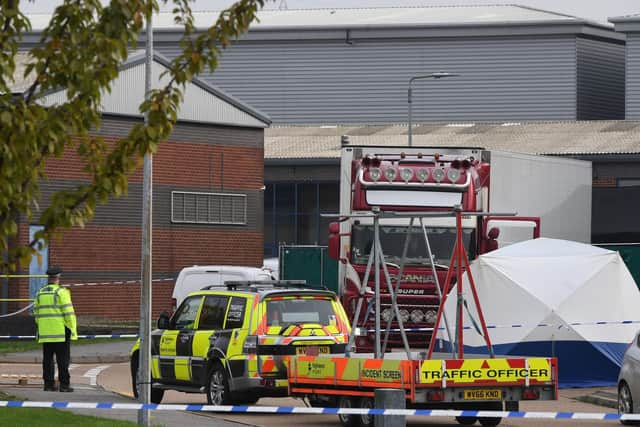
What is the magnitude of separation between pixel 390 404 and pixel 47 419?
256 inches

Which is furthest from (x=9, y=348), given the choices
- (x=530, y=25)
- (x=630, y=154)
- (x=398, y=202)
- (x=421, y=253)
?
(x=530, y=25)


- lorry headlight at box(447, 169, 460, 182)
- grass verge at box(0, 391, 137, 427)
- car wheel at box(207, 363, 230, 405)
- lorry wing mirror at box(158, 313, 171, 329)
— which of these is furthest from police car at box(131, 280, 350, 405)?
lorry headlight at box(447, 169, 460, 182)

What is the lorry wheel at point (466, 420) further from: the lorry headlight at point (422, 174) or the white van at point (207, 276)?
the white van at point (207, 276)

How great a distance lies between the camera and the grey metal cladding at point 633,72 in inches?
2869

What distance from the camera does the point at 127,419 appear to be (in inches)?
697

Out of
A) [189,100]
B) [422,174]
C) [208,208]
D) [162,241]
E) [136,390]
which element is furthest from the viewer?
[208,208]

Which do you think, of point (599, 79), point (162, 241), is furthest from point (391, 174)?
point (599, 79)

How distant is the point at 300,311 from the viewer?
761 inches

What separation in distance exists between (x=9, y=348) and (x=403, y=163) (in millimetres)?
13177

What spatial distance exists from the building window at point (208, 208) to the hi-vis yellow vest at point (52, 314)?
80.3ft

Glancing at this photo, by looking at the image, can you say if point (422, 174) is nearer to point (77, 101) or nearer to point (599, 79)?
point (77, 101)

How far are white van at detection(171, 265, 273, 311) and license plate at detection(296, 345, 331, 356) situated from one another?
1346 cm

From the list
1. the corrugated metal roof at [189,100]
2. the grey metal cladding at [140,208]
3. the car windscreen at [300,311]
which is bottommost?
the car windscreen at [300,311]

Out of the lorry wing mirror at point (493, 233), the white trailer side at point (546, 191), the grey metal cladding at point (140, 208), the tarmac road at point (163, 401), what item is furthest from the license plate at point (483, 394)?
the grey metal cladding at point (140, 208)
